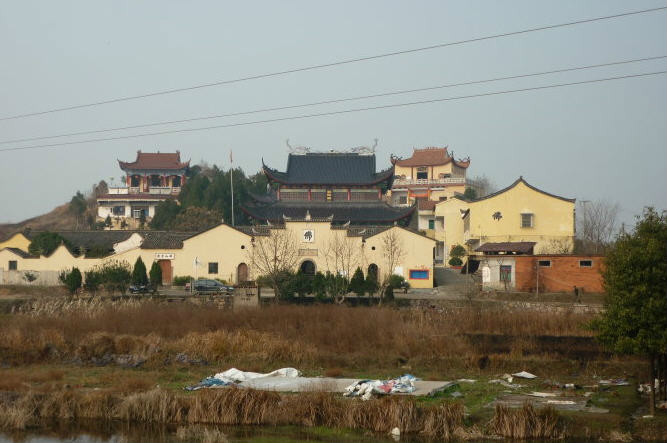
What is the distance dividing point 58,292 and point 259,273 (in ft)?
26.7

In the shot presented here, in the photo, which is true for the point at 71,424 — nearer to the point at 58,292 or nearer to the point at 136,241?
the point at 58,292

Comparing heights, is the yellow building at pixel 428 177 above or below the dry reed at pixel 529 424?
above

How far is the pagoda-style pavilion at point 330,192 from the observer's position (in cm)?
4625

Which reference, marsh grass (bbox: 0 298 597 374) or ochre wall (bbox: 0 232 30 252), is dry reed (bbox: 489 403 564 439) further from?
ochre wall (bbox: 0 232 30 252)

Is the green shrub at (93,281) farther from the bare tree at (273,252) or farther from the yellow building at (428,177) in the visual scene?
the yellow building at (428,177)

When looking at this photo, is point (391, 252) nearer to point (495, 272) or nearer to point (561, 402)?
point (495, 272)

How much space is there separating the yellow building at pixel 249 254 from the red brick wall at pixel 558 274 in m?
4.24

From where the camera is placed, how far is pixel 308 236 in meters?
37.2

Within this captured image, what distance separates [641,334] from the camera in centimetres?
1441

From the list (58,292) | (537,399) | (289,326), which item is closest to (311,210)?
(58,292)

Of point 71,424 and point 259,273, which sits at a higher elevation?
point 259,273

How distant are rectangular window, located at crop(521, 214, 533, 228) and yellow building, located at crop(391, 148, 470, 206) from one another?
22.1 meters

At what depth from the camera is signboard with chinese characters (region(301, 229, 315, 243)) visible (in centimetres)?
3709

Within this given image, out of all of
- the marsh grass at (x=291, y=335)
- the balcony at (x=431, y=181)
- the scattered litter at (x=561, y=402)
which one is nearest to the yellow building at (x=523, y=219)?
the marsh grass at (x=291, y=335)
